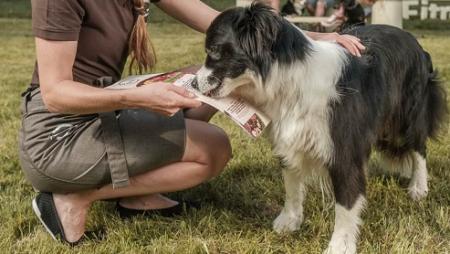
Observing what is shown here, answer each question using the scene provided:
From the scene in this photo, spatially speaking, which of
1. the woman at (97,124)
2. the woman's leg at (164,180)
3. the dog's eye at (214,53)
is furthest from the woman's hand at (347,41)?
the woman's leg at (164,180)

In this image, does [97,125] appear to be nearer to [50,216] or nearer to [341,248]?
[50,216]

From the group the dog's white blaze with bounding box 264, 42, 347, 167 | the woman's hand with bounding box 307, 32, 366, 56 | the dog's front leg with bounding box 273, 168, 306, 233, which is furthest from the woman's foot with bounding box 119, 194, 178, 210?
the woman's hand with bounding box 307, 32, 366, 56

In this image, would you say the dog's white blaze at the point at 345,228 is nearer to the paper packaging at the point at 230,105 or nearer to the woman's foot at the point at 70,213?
the paper packaging at the point at 230,105

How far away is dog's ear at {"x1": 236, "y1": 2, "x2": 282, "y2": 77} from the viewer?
78.2 inches

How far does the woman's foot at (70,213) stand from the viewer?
242 cm

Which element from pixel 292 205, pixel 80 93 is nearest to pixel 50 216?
pixel 80 93

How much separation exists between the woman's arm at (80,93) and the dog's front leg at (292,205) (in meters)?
0.77

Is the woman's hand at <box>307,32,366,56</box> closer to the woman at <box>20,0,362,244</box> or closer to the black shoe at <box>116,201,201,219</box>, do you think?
the woman at <box>20,0,362,244</box>

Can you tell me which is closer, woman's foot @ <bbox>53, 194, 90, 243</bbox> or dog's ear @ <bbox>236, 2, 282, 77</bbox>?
dog's ear @ <bbox>236, 2, 282, 77</bbox>

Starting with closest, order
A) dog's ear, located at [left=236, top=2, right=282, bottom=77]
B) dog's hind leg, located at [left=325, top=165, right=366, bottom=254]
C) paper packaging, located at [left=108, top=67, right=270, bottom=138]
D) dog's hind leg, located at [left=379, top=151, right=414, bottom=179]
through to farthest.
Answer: dog's ear, located at [left=236, top=2, right=282, bottom=77] → paper packaging, located at [left=108, top=67, right=270, bottom=138] → dog's hind leg, located at [left=325, top=165, right=366, bottom=254] → dog's hind leg, located at [left=379, top=151, right=414, bottom=179]

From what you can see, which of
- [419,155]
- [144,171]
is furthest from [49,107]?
[419,155]

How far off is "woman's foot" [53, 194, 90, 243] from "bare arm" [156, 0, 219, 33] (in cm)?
99

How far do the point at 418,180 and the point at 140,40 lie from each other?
1570 mm

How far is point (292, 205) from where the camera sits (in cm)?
267
